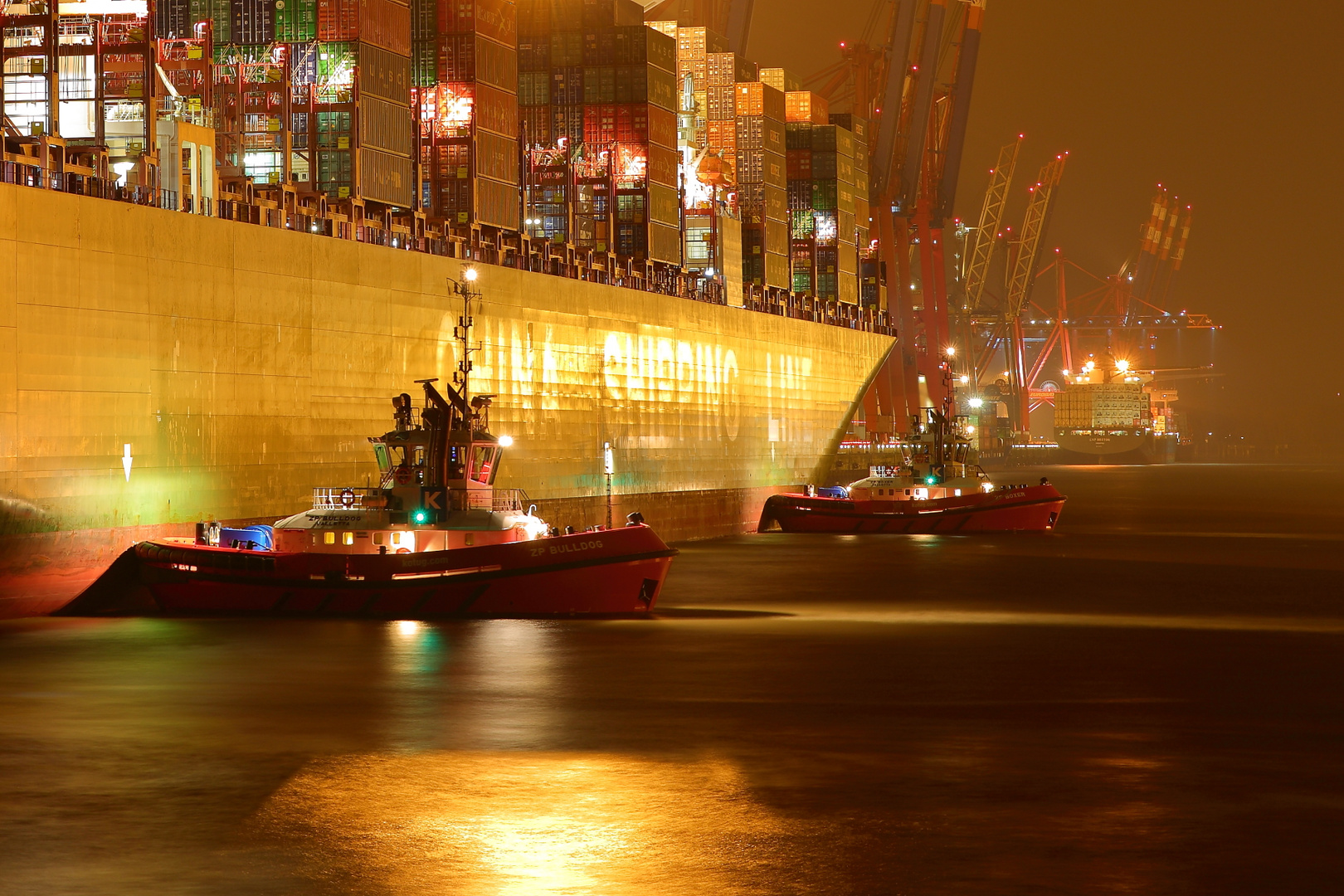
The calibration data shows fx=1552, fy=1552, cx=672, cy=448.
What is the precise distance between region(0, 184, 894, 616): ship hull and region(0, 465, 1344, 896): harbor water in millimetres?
3162

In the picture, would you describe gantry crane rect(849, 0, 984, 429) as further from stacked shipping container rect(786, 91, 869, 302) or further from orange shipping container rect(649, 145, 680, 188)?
orange shipping container rect(649, 145, 680, 188)

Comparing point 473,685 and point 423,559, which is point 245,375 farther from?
point 473,685

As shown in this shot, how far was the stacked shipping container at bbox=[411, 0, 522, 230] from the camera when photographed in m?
47.0

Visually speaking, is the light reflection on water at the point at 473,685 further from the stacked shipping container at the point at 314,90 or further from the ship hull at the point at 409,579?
the stacked shipping container at the point at 314,90

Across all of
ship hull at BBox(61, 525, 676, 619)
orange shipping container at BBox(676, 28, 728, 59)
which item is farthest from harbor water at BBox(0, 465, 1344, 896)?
orange shipping container at BBox(676, 28, 728, 59)

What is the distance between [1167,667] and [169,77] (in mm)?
29537

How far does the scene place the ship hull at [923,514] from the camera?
58.2 m

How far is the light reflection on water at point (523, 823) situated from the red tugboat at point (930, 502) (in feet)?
145

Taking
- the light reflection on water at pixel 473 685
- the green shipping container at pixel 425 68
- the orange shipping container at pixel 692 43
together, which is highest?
the orange shipping container at pixel 692 43

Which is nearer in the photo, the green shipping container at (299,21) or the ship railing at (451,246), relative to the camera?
the ship railing at (451,246)

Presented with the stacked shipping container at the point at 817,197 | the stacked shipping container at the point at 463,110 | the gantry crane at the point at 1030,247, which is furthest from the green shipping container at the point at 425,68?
the gantry crane at the point at 1030,247

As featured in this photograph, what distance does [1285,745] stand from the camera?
15.9 m

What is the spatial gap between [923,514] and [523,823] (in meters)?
47.1

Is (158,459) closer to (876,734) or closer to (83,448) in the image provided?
(83,448)
